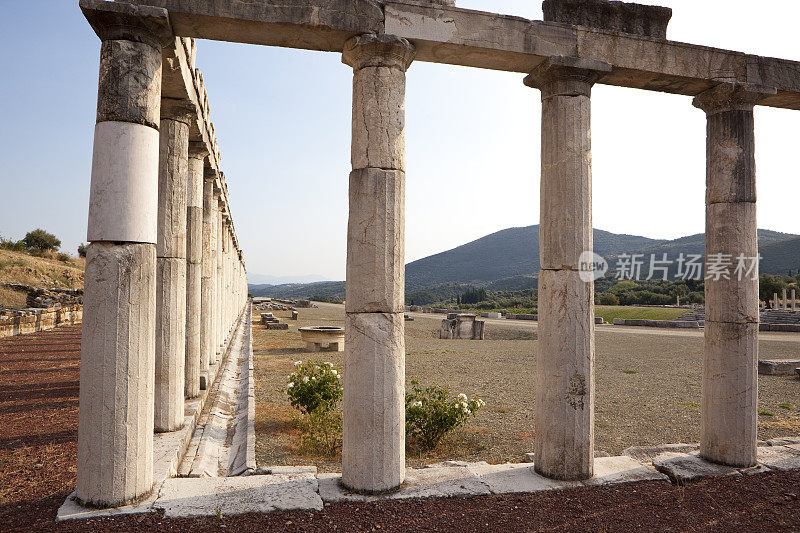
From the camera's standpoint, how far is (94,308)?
15.2 feet

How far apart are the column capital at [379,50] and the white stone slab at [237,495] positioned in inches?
186

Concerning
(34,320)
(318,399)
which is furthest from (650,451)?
(34,320)

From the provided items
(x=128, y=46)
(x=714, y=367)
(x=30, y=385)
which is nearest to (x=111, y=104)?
(x=128, y=46)

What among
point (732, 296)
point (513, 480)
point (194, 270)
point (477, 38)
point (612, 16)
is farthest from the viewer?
point (194, 270)

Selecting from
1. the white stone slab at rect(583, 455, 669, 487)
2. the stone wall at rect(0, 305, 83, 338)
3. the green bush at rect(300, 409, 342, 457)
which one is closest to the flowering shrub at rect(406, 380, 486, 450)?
the green bush at rect(300, 409, 342, 457)

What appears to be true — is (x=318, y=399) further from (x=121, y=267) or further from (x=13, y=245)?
(x=13, y=245)

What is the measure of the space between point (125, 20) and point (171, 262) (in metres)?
3.87

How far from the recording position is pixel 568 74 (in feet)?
19.1

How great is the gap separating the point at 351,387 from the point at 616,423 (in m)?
6.85

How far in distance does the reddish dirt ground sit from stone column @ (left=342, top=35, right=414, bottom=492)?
1.75ft

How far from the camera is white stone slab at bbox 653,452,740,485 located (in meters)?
5.99

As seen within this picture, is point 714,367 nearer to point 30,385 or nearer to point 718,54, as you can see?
point 718,54

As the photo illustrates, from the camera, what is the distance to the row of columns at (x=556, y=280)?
5227mm

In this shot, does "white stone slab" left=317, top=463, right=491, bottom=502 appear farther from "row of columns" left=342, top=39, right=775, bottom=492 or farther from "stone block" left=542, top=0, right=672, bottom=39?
"stone block" left=542, top=0, right=672, bottom=39
